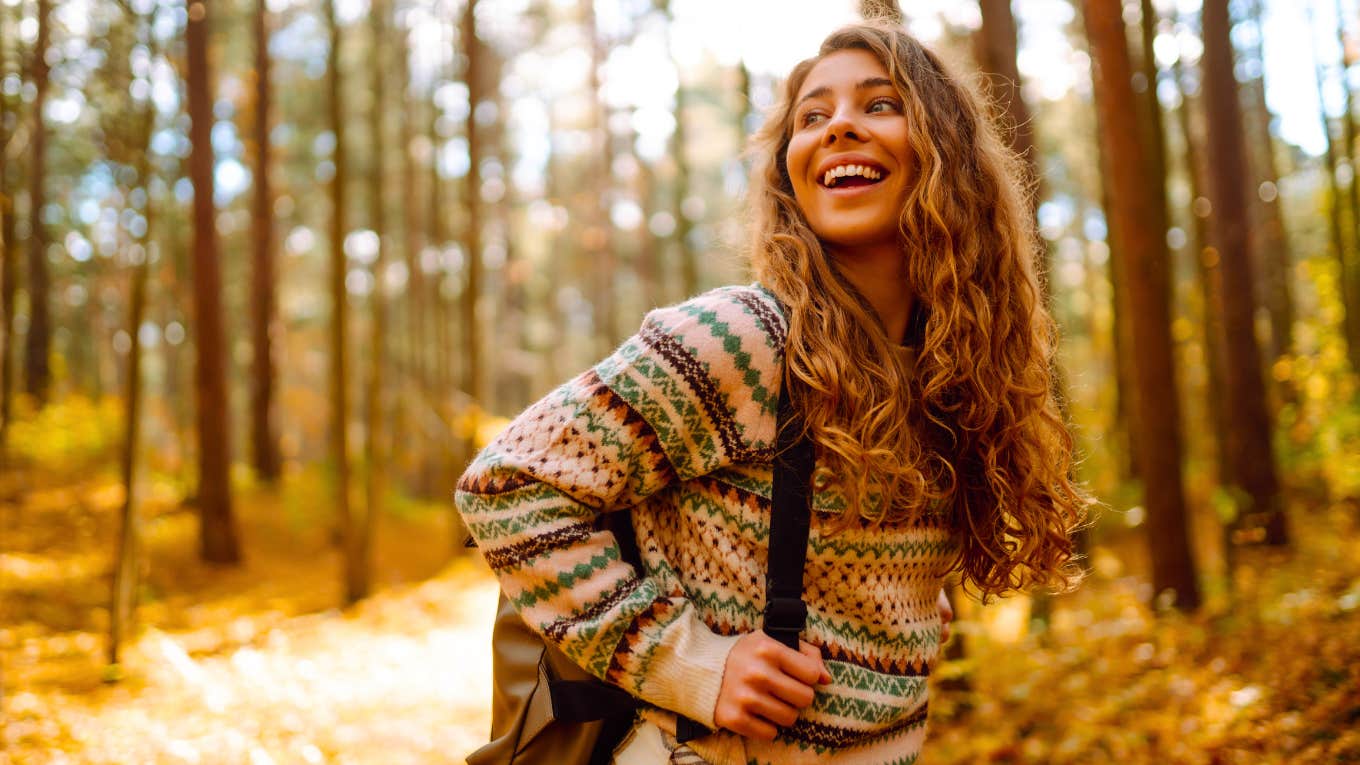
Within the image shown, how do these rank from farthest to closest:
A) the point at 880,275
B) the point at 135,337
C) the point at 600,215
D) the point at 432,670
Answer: the point at 600,215
the point at 432,670
the point at 135,337
the point at 880,275

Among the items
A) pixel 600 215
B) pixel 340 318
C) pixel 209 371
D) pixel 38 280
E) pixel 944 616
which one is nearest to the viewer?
pixel 944 616

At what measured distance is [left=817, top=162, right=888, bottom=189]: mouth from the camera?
1925 mm

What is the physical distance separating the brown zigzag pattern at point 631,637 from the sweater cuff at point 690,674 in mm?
47

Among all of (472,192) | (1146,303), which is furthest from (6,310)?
(1146,303)

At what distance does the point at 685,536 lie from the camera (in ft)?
5.78

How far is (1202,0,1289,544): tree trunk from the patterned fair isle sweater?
1075 centimetres

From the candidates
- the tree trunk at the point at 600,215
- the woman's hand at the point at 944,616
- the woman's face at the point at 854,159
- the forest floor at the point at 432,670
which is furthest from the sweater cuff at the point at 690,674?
the tree trunk at the point at 600,215

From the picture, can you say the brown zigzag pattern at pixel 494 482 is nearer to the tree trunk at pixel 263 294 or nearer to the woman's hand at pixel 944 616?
the woman's hand at pixel 944 616

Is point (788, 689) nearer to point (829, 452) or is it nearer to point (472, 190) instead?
point (829, 452)

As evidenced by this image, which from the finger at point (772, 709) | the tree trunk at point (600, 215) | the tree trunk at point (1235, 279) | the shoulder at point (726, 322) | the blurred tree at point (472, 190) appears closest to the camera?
the finger at point (772, 709)

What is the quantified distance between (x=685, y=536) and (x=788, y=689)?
1.16 ft

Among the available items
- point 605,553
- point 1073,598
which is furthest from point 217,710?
point 1073,598

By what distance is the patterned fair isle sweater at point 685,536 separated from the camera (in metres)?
1.61

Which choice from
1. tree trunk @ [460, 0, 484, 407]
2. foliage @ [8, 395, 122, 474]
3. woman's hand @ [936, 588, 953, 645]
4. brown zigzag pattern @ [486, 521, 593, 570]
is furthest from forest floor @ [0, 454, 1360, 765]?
brown zigzag pattern @ [486, 521, 593, 570]
